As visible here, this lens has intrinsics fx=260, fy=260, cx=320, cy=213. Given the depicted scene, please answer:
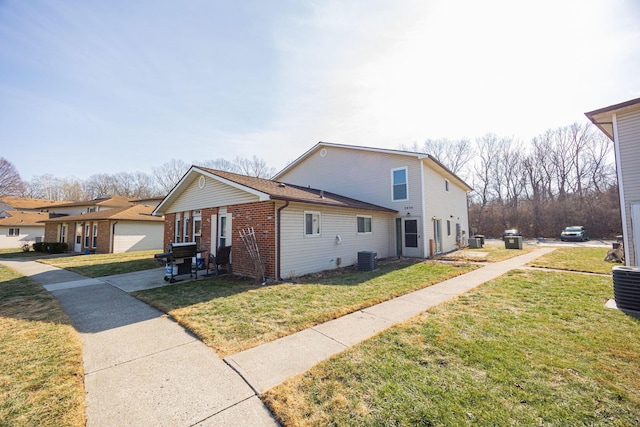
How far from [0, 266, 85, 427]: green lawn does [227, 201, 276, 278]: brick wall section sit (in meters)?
4.73

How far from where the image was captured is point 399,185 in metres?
14.0

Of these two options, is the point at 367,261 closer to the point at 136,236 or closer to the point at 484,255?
the point at 484,255

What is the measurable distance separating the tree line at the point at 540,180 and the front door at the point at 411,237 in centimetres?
2334

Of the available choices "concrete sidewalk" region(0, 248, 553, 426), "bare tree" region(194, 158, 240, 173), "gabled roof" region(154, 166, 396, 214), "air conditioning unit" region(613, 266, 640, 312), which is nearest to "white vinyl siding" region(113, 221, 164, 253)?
"gabled roof" region(154, 166, 396, 214)

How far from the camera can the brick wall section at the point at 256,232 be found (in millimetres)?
8492

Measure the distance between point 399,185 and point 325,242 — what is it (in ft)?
20.2

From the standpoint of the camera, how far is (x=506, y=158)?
118ft

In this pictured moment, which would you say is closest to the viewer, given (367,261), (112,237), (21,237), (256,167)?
(367,261)

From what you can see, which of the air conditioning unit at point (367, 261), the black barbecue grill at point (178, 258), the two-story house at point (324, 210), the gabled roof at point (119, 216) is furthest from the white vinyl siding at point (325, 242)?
the gabled roof at point (119, 216)

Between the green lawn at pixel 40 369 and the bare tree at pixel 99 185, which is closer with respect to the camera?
the green lawn at pixel 40 369

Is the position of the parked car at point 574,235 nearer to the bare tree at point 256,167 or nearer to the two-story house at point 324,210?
the two-story house at point 324,210

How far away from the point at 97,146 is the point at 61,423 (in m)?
18.1

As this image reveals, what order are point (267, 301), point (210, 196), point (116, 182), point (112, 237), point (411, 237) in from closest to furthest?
point (267, 301) < point (210, 196) < point (411, 237) < point (112, 237) < point (116, 182)

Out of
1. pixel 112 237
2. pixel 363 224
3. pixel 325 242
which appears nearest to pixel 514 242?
pixel 363 224
